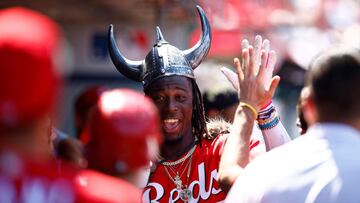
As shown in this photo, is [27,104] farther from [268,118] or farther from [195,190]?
[195,190]

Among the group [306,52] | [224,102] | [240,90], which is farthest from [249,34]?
[240,90]

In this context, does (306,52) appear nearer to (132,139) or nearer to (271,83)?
(271,83)

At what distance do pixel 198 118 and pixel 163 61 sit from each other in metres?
Result: 0.39

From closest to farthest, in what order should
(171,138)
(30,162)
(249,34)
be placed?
(30,162)
(171,138)
(249,34)

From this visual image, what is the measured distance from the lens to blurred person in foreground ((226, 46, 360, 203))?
3012 mm

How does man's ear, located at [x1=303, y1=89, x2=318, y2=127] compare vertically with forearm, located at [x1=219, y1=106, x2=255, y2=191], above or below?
above

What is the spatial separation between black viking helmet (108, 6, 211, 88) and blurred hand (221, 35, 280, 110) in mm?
956

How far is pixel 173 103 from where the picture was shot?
4637mm

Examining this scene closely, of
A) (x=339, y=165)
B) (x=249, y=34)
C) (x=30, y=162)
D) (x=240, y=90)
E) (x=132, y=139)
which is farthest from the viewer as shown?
(x=249, y=34)

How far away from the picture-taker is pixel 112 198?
95.0 inches

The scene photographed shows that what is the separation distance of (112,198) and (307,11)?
1770cm

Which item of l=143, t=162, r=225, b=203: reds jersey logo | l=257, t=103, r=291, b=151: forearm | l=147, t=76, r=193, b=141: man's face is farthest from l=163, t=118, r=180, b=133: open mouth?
l=257, t=103, r=291, b=151: forearm

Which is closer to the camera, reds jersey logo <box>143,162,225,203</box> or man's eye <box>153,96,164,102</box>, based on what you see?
reds jersey logo <box>143,162,225,203</box>

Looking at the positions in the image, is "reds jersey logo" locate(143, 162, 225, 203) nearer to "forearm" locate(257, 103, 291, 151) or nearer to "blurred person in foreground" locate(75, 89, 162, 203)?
"forearm" locate(257, 103, 291, 151)
